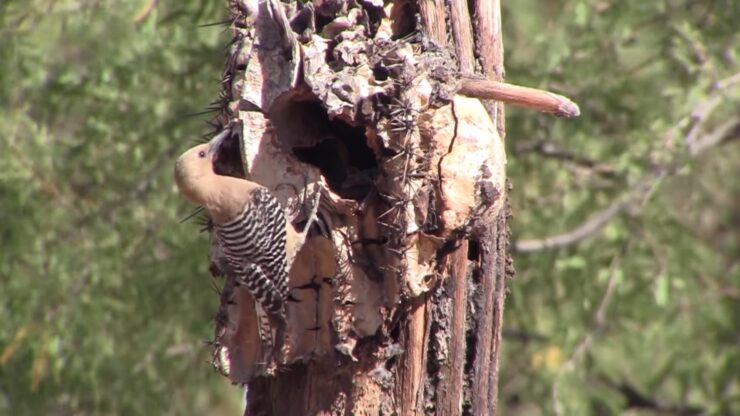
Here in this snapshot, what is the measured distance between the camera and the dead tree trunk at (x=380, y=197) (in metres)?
4.31

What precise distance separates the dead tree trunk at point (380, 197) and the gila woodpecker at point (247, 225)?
0.09m

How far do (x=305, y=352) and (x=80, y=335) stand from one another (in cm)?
297

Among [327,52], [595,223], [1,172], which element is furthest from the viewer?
[595,223]

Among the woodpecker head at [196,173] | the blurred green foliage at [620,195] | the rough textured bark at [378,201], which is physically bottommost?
the rough textured bark at [378,201]

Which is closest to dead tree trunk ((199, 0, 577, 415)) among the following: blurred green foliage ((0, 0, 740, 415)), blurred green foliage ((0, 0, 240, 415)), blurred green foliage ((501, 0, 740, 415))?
blurred green foliage ((0, 0, 740, 415))

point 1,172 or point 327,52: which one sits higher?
point 1,172

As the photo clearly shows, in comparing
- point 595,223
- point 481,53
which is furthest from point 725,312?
point 481,53

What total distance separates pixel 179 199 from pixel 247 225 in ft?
6.82

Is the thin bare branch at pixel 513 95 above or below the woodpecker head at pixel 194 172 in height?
below

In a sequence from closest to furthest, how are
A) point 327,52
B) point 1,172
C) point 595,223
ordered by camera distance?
point 327,52 → point 1,172 → point 595,223

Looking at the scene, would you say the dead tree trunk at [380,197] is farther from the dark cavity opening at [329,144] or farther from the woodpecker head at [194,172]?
the woodpecker head at [194,172]

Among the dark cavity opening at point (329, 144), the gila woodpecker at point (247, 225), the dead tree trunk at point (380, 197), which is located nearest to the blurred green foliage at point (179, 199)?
the gila woodpecker at point (247, 225)

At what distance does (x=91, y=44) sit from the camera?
23.6 feet

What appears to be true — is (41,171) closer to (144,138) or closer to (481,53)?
(144,138)
